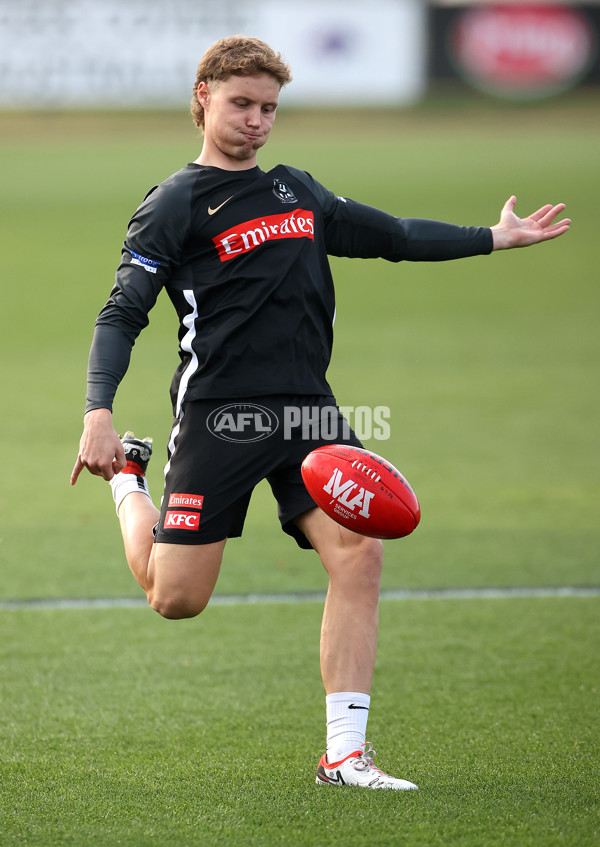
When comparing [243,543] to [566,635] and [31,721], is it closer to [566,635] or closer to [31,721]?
[566,635]

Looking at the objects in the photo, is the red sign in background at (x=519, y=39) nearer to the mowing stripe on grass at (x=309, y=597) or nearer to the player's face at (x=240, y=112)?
the mowing stripe on grass at (x=309, y=597)

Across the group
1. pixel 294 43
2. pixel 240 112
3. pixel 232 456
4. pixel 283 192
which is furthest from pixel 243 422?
pixel 294 43

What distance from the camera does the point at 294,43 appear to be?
30.3 meters

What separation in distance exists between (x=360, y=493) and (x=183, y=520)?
0.60 meters

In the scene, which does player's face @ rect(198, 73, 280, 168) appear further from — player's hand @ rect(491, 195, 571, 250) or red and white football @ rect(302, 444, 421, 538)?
red and white football @ rect(302, 444, 421, 538)

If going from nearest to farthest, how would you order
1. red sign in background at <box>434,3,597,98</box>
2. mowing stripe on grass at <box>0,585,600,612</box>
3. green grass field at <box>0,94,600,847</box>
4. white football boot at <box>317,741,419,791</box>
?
1. green grass field at <box>0,94,600,847</box>
2. white football boot at <box>317,741,419,791</box>
3. mowing stripe on grass at <box>0,585,600,612</box>
4. red sign in background at <box>434,3,597,98</box>

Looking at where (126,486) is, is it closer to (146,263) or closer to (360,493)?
(146,263)

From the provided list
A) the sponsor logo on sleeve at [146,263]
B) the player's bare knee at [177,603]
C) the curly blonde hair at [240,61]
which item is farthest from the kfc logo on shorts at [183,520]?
the curly blonde hair at [240,61]

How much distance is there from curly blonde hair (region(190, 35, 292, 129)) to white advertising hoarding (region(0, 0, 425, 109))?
86.3ft

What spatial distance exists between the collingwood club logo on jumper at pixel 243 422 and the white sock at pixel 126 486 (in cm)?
72

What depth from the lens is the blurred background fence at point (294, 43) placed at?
97.0ft

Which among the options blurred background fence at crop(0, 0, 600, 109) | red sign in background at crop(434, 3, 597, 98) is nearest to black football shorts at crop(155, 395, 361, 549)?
blurred background fence at crop(0, 0, 600, 109)

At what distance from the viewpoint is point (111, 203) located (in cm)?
2314

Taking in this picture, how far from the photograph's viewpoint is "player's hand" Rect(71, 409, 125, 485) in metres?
3.52
